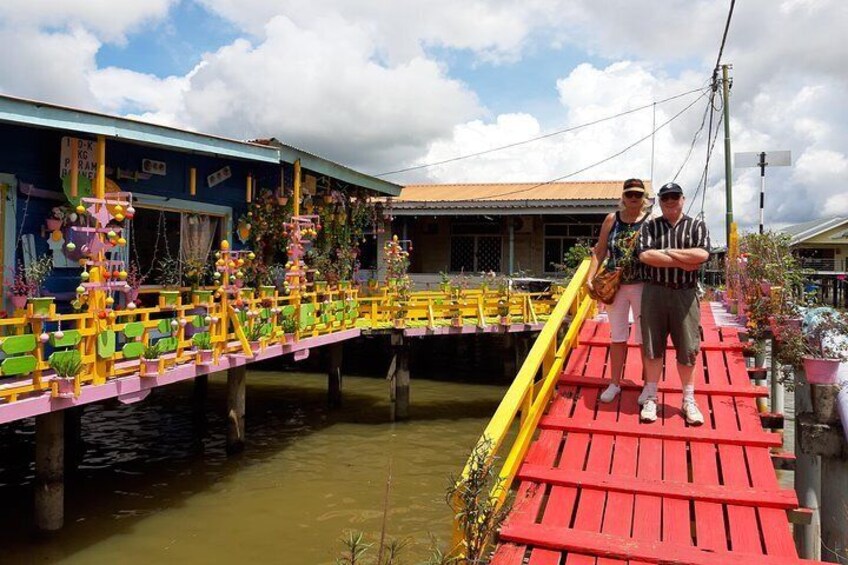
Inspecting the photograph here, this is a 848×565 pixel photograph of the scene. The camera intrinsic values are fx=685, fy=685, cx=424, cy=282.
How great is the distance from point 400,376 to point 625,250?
8.93m

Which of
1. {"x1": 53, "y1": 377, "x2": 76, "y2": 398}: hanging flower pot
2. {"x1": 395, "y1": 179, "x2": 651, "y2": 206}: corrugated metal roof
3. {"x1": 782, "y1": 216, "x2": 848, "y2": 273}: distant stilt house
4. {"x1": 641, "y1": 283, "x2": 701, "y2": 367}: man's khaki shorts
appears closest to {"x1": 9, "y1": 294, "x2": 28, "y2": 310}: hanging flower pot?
{"x1": 53, "y1": 377, "x2": 76, "y2": 398}: hanging flower pot

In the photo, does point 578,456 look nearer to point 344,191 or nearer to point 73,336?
point 73,336

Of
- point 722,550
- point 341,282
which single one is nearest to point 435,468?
point 341,282

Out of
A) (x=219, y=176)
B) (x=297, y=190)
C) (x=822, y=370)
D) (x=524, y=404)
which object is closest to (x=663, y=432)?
(x=524, y=404)

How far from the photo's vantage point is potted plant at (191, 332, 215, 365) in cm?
847

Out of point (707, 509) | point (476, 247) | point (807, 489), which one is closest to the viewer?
point (707, 509)

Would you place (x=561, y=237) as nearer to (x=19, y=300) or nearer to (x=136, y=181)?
(x=136, y=181)

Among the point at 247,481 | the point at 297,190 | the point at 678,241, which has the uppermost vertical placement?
the point at 297,190

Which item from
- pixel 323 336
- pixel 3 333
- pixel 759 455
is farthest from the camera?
pixel 323 336

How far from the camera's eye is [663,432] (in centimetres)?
475

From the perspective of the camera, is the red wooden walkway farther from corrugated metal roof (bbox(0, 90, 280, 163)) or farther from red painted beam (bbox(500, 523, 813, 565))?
corrugated metal roof (bbox(0, 90, 280, 163))

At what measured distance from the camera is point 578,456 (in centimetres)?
455

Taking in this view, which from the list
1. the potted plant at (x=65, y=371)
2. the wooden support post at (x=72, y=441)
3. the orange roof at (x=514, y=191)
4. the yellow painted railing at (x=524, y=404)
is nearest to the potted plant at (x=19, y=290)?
the potted plant at (x=65, y=371)

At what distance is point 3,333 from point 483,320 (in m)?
8.85
